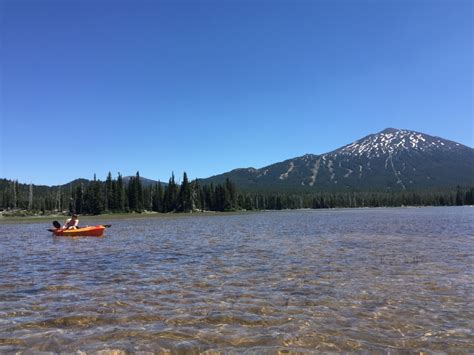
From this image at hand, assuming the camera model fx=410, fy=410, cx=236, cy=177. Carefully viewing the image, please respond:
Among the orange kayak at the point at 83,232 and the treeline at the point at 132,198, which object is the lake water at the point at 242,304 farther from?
the treeline at the point at 132,198

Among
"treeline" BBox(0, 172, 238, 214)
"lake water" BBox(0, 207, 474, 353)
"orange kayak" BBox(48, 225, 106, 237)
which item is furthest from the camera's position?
"treeline" BBox(0, 172, 238, 214)

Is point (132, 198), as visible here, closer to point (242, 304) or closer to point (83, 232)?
point (83, 232)

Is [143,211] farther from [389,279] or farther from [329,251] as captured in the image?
[389,279]

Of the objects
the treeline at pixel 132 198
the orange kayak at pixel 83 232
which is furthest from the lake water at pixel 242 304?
the treeline at pixel 132 198

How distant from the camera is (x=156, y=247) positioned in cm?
3244

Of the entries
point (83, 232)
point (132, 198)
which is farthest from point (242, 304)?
point (132, 198)

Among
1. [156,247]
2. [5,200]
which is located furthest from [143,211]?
[156,247]

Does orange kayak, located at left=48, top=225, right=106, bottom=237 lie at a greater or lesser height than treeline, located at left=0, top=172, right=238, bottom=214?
lesser

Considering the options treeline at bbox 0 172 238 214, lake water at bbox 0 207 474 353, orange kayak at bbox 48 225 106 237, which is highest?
treeline at bbox 0 172 238 214

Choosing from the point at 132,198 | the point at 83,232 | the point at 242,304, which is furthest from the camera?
the point at 132,198

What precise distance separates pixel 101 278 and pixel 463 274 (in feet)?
53.6

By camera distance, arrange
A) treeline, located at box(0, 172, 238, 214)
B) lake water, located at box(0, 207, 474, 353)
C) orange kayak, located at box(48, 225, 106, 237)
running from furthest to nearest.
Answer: treeline, located at box(0, 172, 238, 214) < orange kayak, located at box(48, 225, 106, 237) < lake water, located at box(0, 207, 474, 353)

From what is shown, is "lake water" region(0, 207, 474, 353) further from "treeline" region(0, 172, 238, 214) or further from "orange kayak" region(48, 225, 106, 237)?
"treeline" region(0, 172, 238, 214)

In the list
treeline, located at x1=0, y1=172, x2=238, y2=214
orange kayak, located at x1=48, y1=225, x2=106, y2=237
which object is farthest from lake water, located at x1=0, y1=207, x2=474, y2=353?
treeline, located at x1=0, y1=172, x2=238, y2=214
